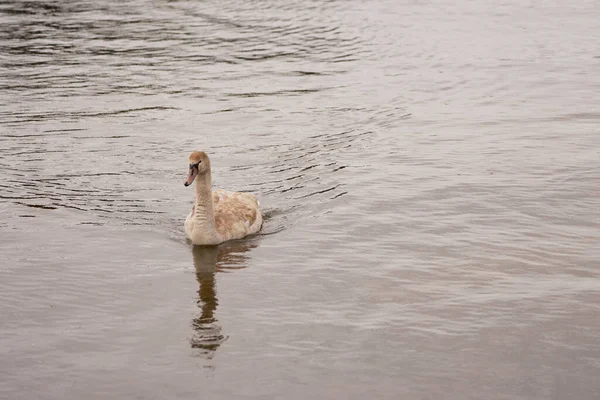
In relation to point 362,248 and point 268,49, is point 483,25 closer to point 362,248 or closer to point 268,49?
Answer: point 268,49

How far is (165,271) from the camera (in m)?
13.5

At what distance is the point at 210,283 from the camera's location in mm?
13148

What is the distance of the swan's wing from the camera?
49.5ft

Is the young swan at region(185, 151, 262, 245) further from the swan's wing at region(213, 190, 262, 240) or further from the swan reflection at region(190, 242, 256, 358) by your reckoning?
the swan reflection at region(190, 242, 256, 358)

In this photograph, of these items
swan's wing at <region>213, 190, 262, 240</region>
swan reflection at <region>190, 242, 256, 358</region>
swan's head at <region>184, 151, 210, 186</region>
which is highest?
swan's head at <region>184, 151, 210, 186</region>

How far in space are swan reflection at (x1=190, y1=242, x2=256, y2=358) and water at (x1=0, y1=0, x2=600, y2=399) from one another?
46mm

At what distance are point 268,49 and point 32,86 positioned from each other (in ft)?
27.0

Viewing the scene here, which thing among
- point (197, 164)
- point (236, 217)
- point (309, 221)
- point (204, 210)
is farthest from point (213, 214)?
point (309, 221)

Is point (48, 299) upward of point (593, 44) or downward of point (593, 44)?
downward

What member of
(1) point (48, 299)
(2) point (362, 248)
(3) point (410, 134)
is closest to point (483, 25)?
(3) point (410, 134)

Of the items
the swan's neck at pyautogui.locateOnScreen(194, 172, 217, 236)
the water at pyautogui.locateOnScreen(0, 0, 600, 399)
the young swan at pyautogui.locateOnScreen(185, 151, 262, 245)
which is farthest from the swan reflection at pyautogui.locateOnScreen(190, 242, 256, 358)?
the swan's neck at pyautogui.locateOnScreen(194, 172, 217, 236)

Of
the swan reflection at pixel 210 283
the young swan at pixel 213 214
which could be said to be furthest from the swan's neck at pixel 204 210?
the swan reflection at pixel 210 283

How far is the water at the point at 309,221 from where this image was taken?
1060cm

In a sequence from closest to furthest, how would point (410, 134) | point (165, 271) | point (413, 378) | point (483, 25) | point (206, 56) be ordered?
1. point (413, 378)
2. point (165, 271)
3. point (410, 134)
4. point (206, 56)
5. point (483, 25)
